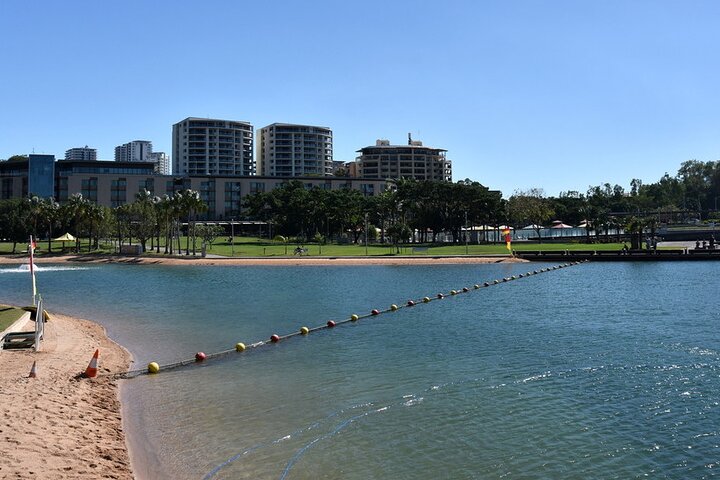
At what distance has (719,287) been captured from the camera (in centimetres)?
5188

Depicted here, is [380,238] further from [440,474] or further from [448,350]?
[440,474]

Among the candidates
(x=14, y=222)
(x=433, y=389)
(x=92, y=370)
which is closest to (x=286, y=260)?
(x=14, y=222)

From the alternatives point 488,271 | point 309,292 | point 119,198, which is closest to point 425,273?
point 488,271

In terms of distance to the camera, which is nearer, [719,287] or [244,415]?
[244,415]

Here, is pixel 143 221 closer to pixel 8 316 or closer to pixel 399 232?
pixel 399 232

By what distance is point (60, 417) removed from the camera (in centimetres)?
1653

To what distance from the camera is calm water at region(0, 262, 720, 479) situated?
15.0m

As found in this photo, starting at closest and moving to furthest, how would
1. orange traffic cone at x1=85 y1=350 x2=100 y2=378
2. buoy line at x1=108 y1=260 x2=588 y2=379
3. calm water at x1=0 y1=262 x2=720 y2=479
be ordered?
calm water at x1=0 y1=262 x2=720 y2=479
orange traffic cone at x1=85 y1=350 x2=100 y2=378
buoy line at x1=108 y1=260 x2=588 y2=379

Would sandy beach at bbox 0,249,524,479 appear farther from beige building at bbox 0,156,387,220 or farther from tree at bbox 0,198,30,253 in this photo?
beige building at bbox 0,156,387,220

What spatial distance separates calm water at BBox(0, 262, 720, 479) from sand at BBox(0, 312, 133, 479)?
100 cm

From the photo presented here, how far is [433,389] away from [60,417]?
11.2 m

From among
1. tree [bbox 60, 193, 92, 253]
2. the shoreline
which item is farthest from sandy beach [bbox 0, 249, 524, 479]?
tree [bbox 60, 193, 92, 253]

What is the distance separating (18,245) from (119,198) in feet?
141

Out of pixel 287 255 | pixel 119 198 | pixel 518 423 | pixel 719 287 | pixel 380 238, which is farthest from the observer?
pixel 119 198
